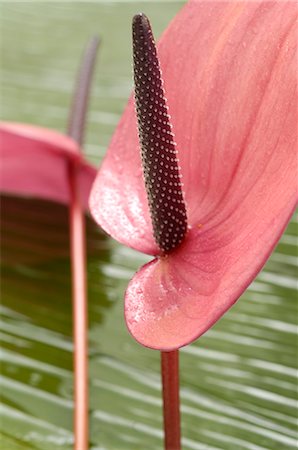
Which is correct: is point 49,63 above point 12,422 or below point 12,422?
above

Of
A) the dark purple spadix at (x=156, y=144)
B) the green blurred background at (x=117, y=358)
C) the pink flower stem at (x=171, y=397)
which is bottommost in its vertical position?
the green blurred background at (x=117, y=358)

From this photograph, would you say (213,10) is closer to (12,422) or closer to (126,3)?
(12,422)

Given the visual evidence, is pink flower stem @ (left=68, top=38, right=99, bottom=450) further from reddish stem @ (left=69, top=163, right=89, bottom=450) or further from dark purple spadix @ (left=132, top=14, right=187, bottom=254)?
dark purple spadix @ (left=132, top=14, right=187, bottom=254)

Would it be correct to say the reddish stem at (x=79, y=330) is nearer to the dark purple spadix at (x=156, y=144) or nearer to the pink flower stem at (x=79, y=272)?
the pink flower stem at (x=79, y=272)

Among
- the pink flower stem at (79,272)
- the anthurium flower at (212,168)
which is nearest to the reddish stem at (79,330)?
the pink flower stem at (79,272)

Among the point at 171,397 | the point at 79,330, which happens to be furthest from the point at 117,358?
the point at 171,397

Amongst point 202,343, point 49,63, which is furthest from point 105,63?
point 202,343

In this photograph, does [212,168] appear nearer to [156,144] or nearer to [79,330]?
[156,144]
